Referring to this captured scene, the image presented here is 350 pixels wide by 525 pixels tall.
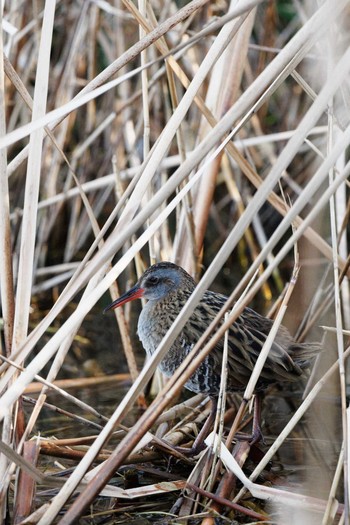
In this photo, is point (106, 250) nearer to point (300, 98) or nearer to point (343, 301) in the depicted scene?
point (343, 301)

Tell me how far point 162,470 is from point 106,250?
3.63ft

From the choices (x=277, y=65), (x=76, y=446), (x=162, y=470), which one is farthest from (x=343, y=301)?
(x=277, y=65)

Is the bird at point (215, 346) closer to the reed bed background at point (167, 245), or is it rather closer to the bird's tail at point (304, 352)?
the bird's tail at point (304, 352)

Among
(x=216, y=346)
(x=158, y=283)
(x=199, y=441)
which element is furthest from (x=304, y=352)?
(x=158, y=283)

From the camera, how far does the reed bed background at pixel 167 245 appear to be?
198cm

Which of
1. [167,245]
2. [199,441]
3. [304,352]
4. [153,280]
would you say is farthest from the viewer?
[167,245]

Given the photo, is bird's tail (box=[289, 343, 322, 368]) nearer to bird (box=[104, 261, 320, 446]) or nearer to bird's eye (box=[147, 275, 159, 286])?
bird (box=[104, 261, 320, 446])

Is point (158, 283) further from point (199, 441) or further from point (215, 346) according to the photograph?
point (199, 441)

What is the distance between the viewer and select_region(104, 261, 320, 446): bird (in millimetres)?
2906

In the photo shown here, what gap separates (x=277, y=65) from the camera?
6.49 feet

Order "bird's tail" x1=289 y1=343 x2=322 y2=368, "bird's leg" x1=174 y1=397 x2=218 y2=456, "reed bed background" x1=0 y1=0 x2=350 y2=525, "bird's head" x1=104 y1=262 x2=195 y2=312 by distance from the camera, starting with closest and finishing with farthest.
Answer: "reed bed background" x1=0 y1=0 x2=350 y2=525
"bird's leg" x1=174 y1=397 x2=218 y2=456
"bird's tail" x1=289 y1=343 x2=322 y2=368
"bird's head" x1=104 y1=262 x2=195 y2=312

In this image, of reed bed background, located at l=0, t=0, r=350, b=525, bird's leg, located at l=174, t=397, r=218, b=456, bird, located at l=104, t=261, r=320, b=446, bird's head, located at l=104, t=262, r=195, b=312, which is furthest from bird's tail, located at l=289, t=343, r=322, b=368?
bird's head, located at l=104, t=262, r=195, b=312

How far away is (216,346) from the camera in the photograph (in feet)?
9.55

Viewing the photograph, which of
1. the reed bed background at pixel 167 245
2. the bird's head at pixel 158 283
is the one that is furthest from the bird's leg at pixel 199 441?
the bird's head at pixel 158 283
